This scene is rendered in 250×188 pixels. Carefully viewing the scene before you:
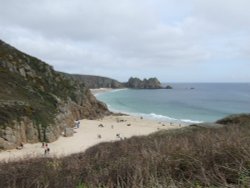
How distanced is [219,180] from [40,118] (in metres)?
30.2

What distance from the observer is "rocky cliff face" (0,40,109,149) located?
2917 centimetres

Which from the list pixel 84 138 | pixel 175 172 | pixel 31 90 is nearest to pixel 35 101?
pixel 31 90

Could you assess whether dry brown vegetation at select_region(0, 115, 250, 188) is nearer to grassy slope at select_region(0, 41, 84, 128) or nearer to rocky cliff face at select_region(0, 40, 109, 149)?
rocky cliff face at select_region(0, 40, 109, 149)

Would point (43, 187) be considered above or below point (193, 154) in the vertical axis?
below

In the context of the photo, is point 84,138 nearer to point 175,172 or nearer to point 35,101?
point 35,101

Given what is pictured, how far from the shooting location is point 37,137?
99.1 ft

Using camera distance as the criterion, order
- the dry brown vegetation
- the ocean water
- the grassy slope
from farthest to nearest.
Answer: the ocean water < the grassy slope < the dry brown vegetation

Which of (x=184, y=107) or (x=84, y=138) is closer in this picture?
(x=84, y=138)

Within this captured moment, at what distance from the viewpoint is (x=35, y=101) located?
38469 mm

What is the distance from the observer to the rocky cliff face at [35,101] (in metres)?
29.2

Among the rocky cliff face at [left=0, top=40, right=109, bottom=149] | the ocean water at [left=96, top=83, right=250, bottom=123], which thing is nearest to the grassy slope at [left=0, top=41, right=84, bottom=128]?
the rocky cliff face at [left=0, top=40, right=109, bottom=149]

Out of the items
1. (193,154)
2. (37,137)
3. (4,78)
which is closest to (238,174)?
(193,154)

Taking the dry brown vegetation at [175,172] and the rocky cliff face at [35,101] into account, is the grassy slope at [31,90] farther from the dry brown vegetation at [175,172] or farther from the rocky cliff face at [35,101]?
the dry brown vegetation at [175,172]

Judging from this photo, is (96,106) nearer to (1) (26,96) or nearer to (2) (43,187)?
(1) (26,96)
